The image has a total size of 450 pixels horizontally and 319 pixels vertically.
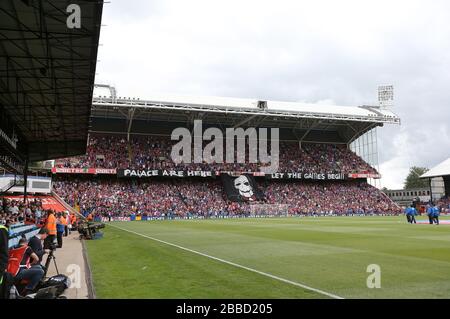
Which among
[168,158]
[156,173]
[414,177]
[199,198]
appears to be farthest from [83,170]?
[414,177]

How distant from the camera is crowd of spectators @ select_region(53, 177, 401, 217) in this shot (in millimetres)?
55094

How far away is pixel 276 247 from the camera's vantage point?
17.1 m

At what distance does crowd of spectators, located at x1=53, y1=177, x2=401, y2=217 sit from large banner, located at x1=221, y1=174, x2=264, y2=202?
1.07 m

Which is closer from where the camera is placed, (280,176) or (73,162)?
(73,162)

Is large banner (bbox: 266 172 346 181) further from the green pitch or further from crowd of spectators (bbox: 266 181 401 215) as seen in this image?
the green pitch

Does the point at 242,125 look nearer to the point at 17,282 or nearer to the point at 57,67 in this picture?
the point at 57,67

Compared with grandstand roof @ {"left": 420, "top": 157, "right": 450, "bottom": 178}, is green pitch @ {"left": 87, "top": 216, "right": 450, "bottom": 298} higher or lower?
lower

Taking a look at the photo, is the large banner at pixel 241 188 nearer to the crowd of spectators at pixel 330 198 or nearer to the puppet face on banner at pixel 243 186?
the puppet face on banner at pixel 243 186

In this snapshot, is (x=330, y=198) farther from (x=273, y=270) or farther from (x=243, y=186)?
(x=273, y=270)

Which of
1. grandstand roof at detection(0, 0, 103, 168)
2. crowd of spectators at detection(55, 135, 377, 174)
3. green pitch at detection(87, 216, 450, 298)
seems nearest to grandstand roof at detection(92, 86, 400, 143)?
crowd of spectators at detection(55, 135, 377, 174)

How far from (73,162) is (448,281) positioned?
5611cm

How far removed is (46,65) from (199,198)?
46152 millimetres
